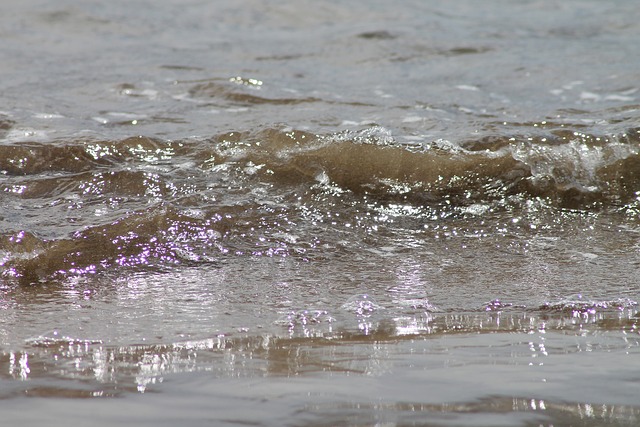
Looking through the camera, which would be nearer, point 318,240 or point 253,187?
point 318,240

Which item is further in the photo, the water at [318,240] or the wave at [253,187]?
the wave at [253,187]

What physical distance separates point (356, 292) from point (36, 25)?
5.94m

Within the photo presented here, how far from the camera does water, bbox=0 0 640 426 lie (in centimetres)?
147

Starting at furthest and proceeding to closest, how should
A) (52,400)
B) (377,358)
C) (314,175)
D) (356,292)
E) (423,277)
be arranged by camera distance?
(314,175), (423,277), (356,292), (377,358), (52,400)

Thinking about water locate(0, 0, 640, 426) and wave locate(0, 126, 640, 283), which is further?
wave locate(0, 126, 640, 283)

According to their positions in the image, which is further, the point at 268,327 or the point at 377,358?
the point at 268,327

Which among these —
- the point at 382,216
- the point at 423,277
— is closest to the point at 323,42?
the point at 382,216

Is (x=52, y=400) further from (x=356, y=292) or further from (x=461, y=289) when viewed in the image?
(x=461, y=289)

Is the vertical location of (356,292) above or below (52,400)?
above

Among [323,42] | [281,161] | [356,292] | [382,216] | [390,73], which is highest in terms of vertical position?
[323,42]

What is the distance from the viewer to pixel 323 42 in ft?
22.5

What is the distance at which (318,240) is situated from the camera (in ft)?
8.87

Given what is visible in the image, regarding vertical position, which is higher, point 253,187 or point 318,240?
point 253,187

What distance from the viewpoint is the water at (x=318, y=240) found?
1.47m
